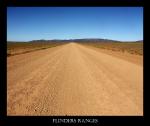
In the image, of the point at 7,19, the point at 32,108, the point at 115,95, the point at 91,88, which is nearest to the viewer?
the point at 7,19

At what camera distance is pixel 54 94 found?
709cm

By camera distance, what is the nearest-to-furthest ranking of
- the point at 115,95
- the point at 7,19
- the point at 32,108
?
the point at 7,19, the point at 32,108, the point at 115,95

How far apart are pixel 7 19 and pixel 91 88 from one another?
13.5 feet
